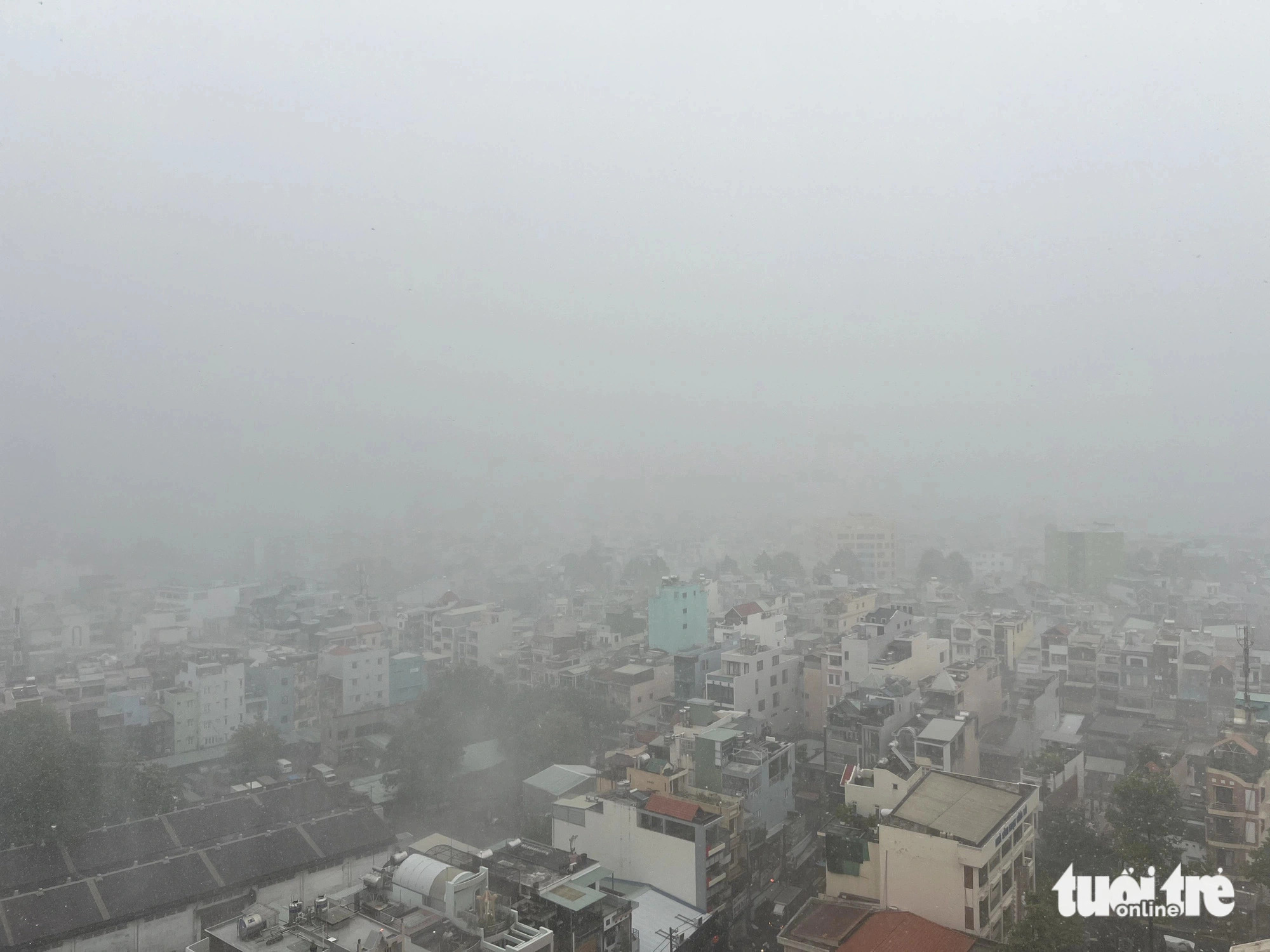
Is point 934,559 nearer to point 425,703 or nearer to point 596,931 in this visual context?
point 425,703

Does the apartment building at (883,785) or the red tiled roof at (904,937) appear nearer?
the red tiled roof at (904,937)

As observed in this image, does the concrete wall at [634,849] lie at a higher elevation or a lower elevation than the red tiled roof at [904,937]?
lower

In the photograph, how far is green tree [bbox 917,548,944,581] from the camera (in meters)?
19.8

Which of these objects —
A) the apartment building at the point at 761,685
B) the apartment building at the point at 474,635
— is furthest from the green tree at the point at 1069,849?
the apartment building at the point at 474,635

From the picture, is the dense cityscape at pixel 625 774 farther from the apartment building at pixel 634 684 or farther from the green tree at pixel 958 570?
the green tree at pixel 958 570

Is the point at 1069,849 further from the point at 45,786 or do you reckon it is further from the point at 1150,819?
the point at 45,786

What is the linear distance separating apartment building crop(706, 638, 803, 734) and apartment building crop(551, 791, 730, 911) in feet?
9.67

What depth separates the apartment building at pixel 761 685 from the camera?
8.81 meters

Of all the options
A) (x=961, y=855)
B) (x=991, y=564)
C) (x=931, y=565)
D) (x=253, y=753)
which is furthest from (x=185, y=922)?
(x=991, y=564)

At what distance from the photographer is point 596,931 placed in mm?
4668

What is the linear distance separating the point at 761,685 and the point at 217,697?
21.0 feet

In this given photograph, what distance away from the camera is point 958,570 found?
19.8 metres

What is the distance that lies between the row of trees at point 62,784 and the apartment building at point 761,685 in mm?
5389

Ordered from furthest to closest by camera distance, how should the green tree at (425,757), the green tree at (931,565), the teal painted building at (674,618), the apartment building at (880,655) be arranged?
the green tree at (931,565)
the teal painted building at (674,618)
the apartment building at (880,655)
the green tree at (425,757)
